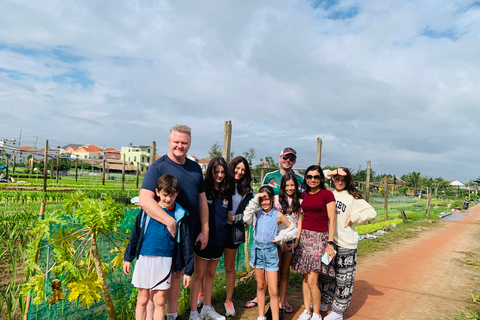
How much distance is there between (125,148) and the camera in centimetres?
7262

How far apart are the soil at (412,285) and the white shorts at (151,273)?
1399 millimetres

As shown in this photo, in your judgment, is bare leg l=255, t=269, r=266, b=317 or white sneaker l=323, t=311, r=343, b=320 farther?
white sneaker l=323, t=311, r=343, b=320

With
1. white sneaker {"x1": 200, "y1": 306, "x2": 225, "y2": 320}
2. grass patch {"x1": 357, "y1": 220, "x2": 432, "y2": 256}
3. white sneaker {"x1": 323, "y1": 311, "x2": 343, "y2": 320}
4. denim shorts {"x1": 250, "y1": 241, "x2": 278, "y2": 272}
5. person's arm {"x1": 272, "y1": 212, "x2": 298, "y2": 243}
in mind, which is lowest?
grass patch {"x1": 357, "y1": 220, "x2": 432, "y2": 256}

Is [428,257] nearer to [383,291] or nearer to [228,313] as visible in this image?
[383,291]

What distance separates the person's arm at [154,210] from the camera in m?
2.50

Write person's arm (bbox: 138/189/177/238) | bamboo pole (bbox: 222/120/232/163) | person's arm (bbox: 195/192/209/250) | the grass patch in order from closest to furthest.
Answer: person's arm (bbox: 138/189/177/238) → person's arm (bbox: 195/192/209/250) → bamboo pole (bbox: 222/120/232/163) → the grass patch

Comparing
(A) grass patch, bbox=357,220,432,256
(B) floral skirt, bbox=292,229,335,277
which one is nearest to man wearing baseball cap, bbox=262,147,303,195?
(B) floral skirt, bbox=292,229,335,277

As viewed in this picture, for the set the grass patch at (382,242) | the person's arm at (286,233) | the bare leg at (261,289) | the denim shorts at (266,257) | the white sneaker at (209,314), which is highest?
the person's arm at (286,233)

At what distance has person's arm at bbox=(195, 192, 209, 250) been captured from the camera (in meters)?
3.00

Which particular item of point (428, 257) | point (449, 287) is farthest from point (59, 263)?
point (428, 257)

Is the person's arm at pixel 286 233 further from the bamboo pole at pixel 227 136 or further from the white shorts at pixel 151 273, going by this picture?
the bamboo pole at pixel 227 136

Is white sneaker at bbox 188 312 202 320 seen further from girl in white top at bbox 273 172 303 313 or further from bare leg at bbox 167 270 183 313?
girl in white top at bbox 273 172 303 313

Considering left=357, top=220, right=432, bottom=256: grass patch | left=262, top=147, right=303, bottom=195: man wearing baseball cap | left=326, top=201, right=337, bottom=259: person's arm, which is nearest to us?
left=326, top=201, right=337, bottom=259: person's arm

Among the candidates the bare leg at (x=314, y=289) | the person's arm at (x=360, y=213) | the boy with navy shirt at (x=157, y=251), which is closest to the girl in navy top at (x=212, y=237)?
the boy with navy shirt at (x=157, y=251)
